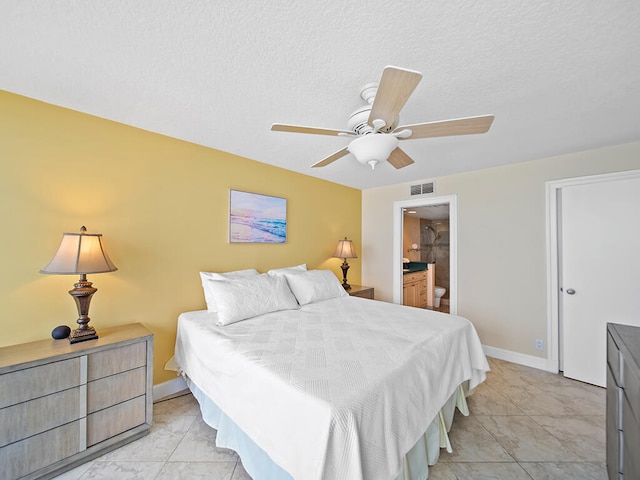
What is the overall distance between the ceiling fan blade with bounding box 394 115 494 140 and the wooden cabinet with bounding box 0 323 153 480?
7.54ft

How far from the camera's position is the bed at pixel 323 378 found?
1037 mm

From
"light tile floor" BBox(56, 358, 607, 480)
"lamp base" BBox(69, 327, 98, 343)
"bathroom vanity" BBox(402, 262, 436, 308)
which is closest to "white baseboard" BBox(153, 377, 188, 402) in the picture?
"light tile floor" BBox(56, 358, 607, 480)

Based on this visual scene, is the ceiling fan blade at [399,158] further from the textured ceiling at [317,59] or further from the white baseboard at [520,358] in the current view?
the white baseboard at [520,358]

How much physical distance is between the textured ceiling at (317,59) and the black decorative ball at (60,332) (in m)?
1.59

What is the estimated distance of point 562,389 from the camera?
2475 millimetres

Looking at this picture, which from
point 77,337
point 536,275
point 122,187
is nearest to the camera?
point 77,337

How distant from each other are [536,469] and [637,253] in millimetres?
2231

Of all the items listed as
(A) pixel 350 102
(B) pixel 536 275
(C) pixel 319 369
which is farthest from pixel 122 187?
(B) pixel 536 275

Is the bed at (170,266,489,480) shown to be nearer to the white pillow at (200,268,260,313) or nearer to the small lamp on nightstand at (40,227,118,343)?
the white pillow at (200,268,260,313)

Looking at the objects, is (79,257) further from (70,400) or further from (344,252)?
(344,252)

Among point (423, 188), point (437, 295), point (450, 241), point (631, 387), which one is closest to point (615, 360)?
point (631, 387)

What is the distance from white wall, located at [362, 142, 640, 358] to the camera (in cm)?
276

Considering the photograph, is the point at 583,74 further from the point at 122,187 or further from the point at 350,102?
the point at 122,187

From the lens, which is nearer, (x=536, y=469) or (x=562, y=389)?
(x=536, y=469)
